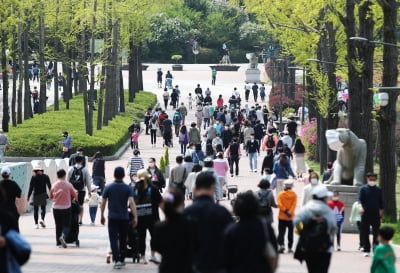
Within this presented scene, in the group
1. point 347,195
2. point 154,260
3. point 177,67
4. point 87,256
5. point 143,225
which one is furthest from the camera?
point 177,67

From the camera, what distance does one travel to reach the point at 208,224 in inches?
511

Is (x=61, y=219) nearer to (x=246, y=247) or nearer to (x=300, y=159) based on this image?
(x=246, y=247)

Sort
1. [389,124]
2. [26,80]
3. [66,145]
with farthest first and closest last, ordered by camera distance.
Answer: [26,80] < [66,145] < [389,124]

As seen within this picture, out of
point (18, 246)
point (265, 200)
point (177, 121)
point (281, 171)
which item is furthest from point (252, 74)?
point (18, 246)

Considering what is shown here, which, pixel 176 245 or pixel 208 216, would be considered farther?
pixel 208 216

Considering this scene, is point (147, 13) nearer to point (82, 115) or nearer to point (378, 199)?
point (82, 115)

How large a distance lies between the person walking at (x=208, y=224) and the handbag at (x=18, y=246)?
1.66 metres

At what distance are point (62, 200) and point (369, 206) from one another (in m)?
5.07

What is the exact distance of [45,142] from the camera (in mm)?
45156

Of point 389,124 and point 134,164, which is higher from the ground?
point 389,124

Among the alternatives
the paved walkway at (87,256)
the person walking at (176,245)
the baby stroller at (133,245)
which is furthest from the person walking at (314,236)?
the baby stroller at (133,245)

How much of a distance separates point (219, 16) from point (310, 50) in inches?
2325

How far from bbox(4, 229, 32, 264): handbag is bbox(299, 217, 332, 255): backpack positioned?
434cm

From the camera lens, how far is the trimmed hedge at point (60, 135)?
44.9 m
